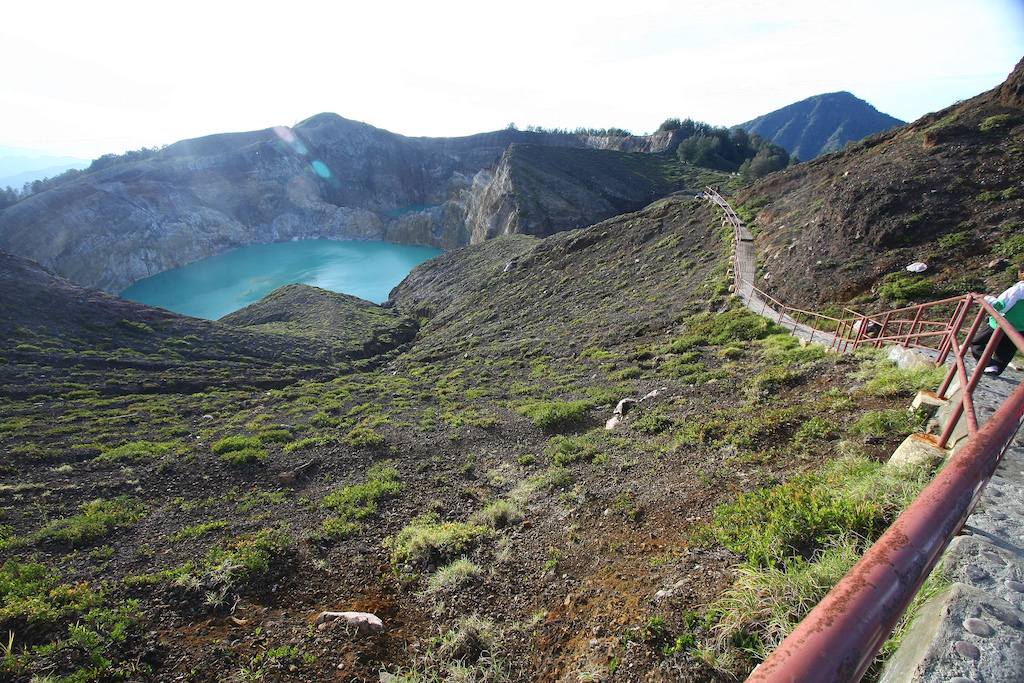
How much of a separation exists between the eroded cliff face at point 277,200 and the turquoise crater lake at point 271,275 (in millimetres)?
4635

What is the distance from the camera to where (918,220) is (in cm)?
1673

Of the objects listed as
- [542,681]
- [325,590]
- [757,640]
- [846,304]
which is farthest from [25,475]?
[846,304]

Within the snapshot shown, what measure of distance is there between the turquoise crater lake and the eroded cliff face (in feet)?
15.2

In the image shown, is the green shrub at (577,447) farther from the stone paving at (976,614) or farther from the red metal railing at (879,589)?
the red metal railing at (879,589)

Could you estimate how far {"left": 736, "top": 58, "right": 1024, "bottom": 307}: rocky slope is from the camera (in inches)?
561

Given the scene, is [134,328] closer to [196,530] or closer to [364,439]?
[364,439]

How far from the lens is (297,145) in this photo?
127 meters

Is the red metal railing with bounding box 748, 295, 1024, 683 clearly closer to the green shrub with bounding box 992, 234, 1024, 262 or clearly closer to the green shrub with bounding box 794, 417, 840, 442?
the green shrub with bounding box 794, 417, 840, 442

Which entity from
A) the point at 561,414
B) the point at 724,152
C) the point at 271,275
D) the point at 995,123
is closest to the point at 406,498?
the point at 561,414

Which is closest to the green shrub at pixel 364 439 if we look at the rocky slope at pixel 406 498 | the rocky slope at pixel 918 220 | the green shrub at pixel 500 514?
the rocky slope at pixel 406 498

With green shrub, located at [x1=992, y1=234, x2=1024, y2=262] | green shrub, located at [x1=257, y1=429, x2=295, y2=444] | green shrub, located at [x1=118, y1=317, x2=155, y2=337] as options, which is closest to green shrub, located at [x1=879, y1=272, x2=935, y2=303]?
green shrub, located at [x1=992, y1=234, x2=1024, y2=262]

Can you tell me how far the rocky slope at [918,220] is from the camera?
14.2 m

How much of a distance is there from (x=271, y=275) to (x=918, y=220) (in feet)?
322

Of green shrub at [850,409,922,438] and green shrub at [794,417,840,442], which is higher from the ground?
green shrub at [850,409,922,438]
